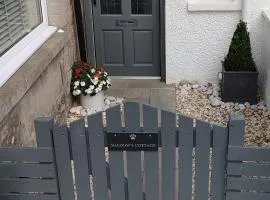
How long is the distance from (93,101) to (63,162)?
3016 mm

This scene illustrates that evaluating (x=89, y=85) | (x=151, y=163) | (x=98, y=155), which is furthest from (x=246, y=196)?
(x=89, y=85)

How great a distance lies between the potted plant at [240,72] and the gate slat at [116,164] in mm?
3300

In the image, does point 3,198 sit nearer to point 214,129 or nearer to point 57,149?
point 57,149

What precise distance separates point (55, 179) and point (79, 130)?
0.35 m

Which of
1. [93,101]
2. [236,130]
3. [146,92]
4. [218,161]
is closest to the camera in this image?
[236,130]

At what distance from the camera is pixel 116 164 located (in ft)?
7.68

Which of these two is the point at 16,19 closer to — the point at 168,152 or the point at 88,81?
the point at 88,81

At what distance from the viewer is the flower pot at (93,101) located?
5.35 m

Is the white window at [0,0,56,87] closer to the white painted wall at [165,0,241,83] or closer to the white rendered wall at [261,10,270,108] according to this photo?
the white painted wall at [165,0,241,83]

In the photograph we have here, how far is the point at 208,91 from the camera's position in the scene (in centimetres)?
588

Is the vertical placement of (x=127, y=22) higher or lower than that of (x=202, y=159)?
higher

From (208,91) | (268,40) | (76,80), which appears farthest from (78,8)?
(268,40)

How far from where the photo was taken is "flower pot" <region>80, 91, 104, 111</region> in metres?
5.35

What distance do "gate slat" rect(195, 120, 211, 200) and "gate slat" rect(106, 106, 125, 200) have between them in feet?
1.33
